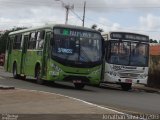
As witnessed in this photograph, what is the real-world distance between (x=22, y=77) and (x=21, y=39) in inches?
105

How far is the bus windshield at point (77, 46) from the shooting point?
25078mm

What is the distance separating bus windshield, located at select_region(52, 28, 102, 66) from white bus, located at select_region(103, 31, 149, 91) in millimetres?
1680

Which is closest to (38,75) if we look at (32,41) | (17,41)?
(32,41)

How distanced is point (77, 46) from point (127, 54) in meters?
3.44

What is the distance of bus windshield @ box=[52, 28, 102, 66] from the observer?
987 inches

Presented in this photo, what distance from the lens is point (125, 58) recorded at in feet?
90.5

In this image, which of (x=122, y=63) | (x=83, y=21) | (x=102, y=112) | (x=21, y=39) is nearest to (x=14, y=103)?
(x=102, y=112)

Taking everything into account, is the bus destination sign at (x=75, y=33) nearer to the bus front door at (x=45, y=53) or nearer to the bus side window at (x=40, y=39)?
the bus front door at (x=45, y=53)

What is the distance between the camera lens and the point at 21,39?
31.3 metres

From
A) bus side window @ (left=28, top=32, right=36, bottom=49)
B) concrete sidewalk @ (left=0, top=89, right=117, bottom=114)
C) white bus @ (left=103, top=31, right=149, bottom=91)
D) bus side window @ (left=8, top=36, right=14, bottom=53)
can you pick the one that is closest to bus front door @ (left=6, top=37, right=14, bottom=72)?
bus side window @ (left=8, top=36, right=14, bottom=53)

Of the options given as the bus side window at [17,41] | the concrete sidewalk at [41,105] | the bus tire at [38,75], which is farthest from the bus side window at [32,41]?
the concrete sidewalk at [41,105]

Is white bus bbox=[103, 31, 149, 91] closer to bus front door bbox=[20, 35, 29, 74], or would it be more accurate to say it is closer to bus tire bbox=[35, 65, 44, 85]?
bus tire bbox=[35, 65, 44, 85]

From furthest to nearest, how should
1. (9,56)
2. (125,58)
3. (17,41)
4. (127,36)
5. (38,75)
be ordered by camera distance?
(9,56)
(17,41)
(127,36)
(125,58)
(38,75)

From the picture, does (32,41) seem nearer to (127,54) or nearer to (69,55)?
(69,55)
